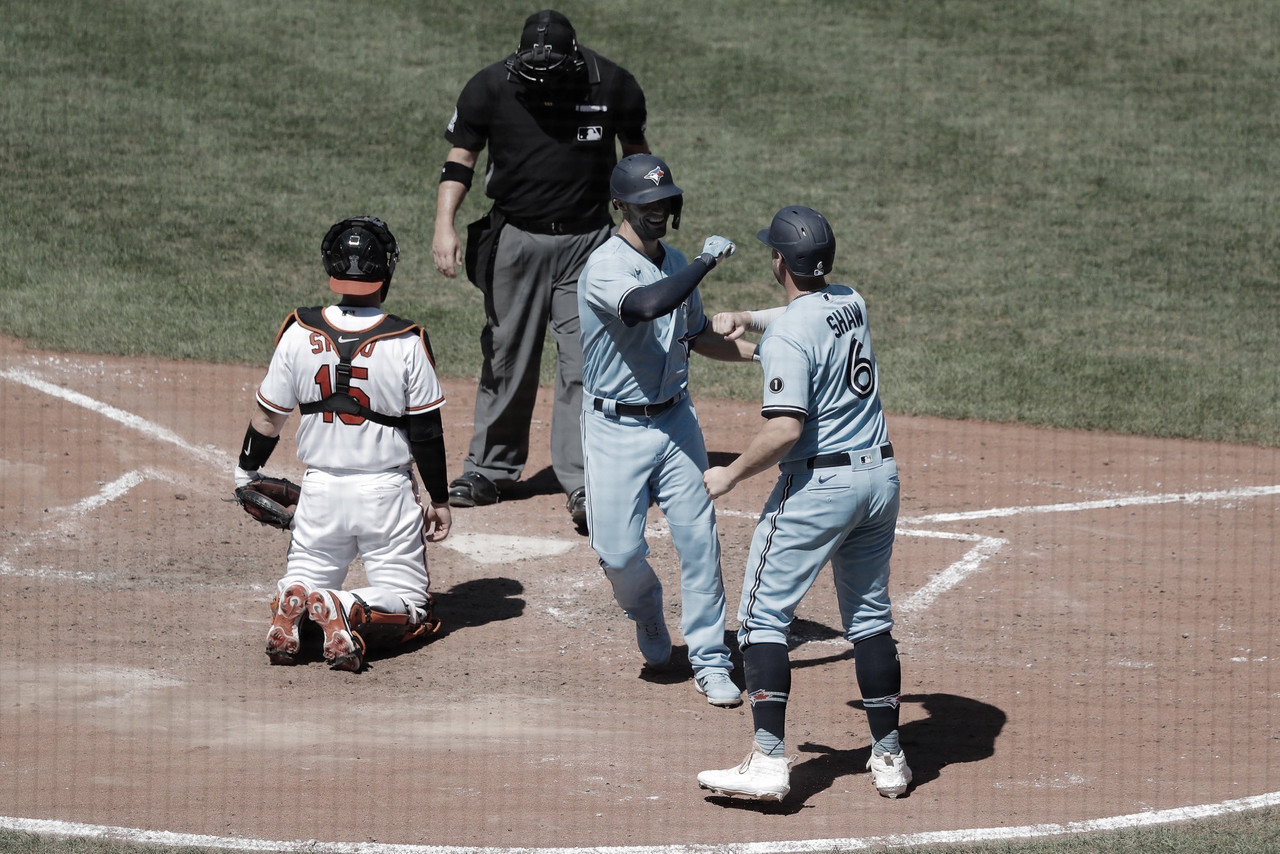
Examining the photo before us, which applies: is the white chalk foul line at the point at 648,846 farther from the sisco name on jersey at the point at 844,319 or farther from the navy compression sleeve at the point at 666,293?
the navy compression sleeve at the point at 666,293

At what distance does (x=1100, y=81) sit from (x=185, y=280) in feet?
35.1

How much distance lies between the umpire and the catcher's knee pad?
1.50 m

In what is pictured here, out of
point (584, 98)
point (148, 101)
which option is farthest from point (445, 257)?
point (148, 101)

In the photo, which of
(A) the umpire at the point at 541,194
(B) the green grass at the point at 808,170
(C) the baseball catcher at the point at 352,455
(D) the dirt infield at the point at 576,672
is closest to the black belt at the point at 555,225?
(A) the umpire at the point at 541,194

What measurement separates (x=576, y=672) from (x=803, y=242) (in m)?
2.21

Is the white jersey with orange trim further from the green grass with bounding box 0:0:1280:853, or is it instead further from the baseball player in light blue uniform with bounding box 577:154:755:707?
the green grass with bounding box 0:0:1280:853

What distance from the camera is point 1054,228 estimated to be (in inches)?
570

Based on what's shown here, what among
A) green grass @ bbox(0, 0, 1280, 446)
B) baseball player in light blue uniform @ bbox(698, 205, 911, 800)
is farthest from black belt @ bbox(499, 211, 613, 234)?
baseball player in light blue uniform @ bbox(698, 205, 911, 800)

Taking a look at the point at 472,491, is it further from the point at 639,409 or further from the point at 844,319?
the point at 844,319

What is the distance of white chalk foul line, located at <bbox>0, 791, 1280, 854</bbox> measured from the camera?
4.61 meters

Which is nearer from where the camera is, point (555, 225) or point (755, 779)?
point (755, 779)

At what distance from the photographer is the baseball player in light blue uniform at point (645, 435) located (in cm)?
586

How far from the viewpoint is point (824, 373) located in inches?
198

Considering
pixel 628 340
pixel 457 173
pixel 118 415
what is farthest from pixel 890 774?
pixel 118 415
